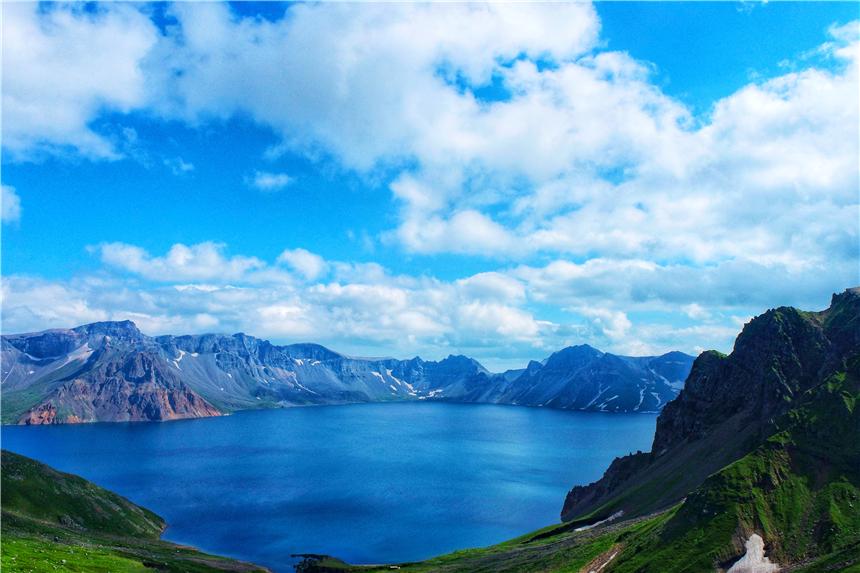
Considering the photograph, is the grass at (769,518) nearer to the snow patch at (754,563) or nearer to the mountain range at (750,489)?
the mountain range at (750,489)

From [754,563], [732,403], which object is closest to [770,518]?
[754,563]

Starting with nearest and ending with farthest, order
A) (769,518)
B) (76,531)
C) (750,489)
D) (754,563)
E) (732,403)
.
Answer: (754,563) → (769,518) → (750,489) → (76,531) → (732,403)

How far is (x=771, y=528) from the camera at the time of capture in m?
90.4

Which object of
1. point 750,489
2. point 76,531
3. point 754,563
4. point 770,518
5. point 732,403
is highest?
point 732,403

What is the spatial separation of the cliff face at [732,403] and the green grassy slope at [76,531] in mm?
102396

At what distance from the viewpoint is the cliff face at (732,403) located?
463 feet

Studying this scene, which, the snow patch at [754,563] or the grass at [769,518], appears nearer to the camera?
the snow patch at [754,563]

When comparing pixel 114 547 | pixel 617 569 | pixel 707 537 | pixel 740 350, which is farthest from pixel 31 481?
pixel 740 350

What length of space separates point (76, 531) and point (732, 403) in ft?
587

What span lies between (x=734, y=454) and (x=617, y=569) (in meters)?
62.6

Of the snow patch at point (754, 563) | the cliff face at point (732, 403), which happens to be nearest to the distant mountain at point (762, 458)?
the cliff face at point (732, 403)

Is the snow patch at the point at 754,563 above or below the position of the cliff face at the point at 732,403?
below

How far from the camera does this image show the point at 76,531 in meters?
133

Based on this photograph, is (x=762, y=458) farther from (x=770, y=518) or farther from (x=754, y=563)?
(x=754, y=563)
